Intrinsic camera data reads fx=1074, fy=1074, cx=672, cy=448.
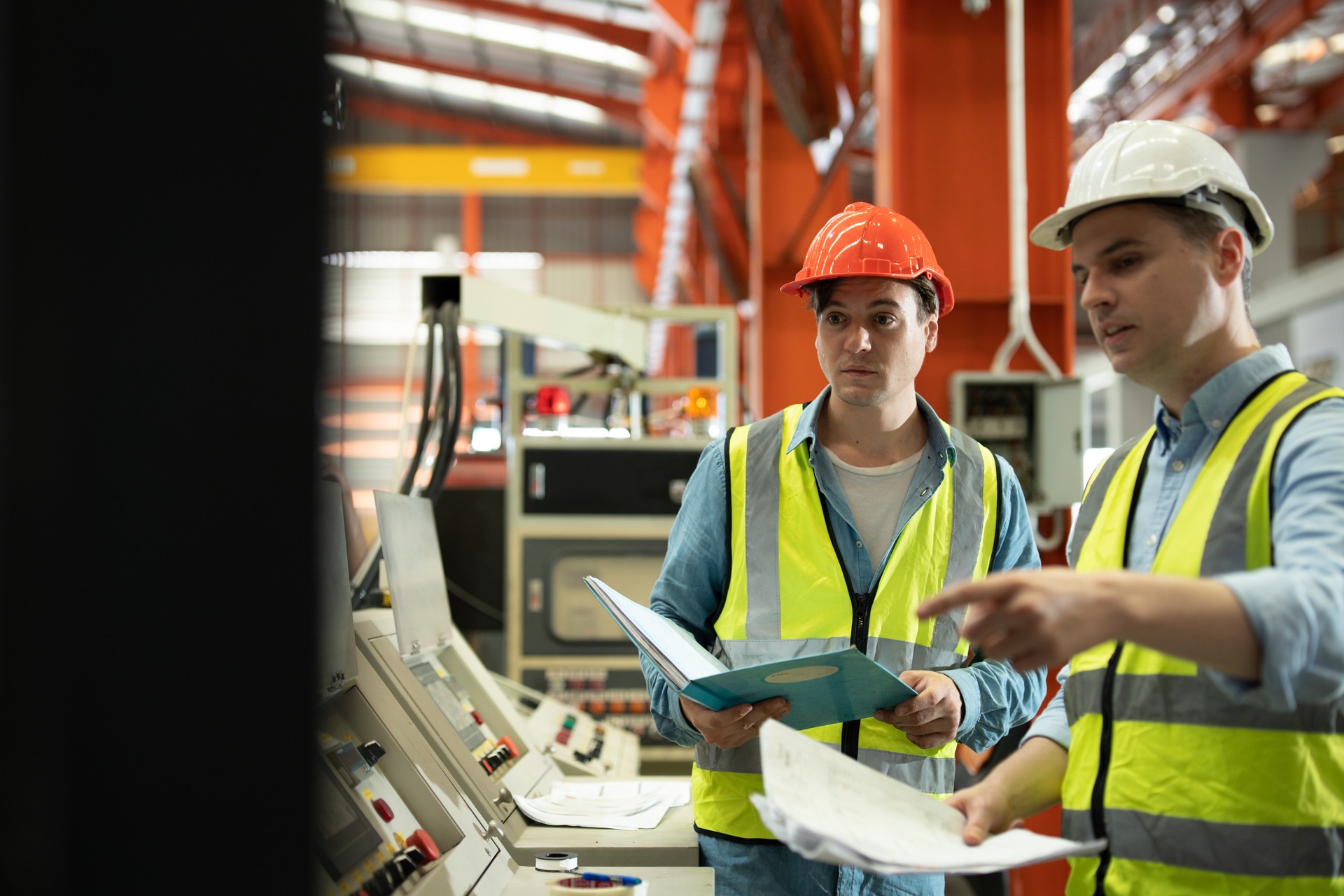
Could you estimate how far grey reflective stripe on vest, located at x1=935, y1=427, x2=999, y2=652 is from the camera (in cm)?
192

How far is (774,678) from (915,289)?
2.79 ft

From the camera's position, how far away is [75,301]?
0.74m

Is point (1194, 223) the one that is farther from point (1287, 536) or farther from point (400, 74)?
point (400, 74)

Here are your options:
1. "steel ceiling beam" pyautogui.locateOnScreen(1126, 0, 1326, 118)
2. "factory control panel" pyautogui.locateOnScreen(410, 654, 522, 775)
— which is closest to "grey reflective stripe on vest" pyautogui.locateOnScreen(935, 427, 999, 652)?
"factory control panel" pyautogui.locateOnScreen(410, 654, 522, 775)

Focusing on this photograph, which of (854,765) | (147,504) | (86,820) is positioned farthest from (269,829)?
(854,765)

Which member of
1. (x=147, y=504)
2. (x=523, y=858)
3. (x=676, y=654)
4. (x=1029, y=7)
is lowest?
(x=523, y=858)

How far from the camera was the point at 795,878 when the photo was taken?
6.19ft

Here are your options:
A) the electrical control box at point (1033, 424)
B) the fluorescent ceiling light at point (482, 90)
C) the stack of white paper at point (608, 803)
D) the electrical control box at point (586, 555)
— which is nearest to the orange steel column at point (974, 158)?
the electrical control box at point (1033, 424)

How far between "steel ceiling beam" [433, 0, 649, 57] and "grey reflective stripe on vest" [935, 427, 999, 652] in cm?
1166

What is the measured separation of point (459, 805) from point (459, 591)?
2816 mm

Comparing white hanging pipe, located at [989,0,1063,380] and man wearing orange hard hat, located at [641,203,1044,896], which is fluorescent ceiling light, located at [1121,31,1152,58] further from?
man wearing orange hard hat, located at [641,203,1044,896]

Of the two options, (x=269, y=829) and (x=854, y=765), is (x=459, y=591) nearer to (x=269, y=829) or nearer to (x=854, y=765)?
(x=854, y=765)

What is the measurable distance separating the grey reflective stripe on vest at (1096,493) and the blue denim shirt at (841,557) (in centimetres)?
36

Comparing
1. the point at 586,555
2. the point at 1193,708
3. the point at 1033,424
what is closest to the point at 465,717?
the point at 586,555
